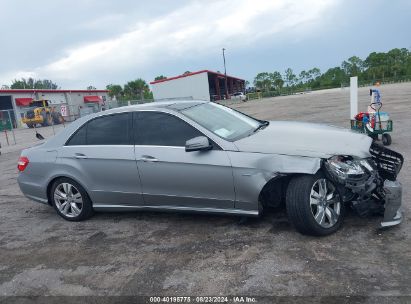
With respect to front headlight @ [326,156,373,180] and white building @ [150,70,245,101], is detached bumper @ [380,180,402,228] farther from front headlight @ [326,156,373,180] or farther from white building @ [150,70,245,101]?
white building @ [150,70,245,101]

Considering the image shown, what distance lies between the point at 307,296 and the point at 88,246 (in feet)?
8.91

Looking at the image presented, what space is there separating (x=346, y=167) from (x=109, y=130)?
3036 mm

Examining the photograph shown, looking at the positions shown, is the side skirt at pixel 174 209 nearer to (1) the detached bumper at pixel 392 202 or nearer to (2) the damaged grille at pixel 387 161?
(1) the detached bumper at pixel 392 202

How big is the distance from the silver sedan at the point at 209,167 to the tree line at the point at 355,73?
7468 centimetres

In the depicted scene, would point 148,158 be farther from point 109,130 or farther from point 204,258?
point 204,258

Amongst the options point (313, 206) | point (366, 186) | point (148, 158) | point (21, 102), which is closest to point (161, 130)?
point (148, 158)

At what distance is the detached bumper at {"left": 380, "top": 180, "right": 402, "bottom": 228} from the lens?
12.5ft

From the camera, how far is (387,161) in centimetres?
423

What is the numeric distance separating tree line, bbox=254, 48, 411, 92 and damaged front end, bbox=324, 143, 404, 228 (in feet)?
245

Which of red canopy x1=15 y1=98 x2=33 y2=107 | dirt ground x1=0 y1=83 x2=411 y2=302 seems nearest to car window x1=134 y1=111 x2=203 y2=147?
dirt ground x1=0 y1=83 x2=411 y2=302

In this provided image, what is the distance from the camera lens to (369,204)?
159 inches

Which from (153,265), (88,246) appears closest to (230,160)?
(153,265)

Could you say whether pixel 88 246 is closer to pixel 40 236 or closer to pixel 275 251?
pixel 40 236

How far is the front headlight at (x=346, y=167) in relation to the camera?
3916 mm
